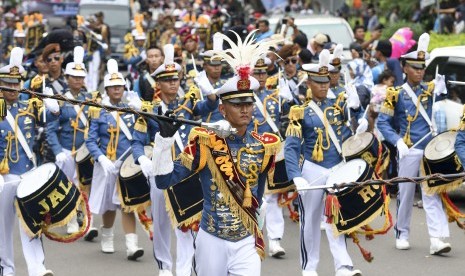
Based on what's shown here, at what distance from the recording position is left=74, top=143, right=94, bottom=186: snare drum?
44.0ft

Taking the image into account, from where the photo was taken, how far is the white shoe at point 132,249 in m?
12.2

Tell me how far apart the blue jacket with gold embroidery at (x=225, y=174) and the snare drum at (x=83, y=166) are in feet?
17.2

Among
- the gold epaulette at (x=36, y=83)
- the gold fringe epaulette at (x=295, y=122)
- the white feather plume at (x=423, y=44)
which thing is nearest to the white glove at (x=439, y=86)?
the white feather plume at (x=423, y=44)

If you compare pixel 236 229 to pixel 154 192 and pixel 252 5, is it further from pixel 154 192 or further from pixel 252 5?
pixel 252 5

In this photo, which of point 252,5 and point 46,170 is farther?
point 252,5

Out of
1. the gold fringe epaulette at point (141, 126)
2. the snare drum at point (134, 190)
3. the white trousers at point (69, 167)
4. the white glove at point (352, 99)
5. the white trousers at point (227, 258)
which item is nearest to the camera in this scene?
the white trousers at point (227, 258)

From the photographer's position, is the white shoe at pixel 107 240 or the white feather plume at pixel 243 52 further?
the white shoe at pixel 107 240

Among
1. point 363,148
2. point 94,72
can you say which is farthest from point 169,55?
point 94,72

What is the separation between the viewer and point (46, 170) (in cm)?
1081

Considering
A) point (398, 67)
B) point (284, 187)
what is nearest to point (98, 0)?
point (398, 67)

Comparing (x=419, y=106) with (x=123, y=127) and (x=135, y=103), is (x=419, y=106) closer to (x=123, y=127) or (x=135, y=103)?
(x=135, y=103)

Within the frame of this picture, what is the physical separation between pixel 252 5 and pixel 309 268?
110 feet

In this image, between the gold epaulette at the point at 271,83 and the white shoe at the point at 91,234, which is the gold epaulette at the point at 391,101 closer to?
the gold epaulette at the point at 271,83

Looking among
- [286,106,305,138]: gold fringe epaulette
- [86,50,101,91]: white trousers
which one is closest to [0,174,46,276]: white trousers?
[286,106,305,138]: gold fringe epaulette
